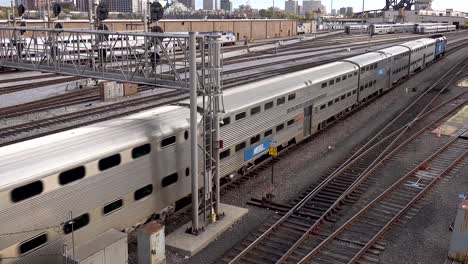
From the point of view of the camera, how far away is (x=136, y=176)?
47.0 feet

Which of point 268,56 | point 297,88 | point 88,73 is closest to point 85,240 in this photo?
point 88,73

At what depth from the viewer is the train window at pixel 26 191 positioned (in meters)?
10.9

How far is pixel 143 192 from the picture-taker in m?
14.8

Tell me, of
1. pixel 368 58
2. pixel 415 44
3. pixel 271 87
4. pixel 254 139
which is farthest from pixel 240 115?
pixel 415 44

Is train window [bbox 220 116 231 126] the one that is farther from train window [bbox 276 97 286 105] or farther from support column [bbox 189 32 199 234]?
train window [bbox 276 97 286 105]

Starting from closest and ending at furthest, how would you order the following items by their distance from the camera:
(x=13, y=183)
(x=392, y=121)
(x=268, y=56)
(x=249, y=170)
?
(x=13, y=183) → (x=249, y=170) → (x=392, y=121) → (x=268, y=56)

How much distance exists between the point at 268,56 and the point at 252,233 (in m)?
59.6

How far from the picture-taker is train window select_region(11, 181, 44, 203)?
10.9 m

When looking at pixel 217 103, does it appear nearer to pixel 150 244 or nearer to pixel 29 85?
pixel 150 244

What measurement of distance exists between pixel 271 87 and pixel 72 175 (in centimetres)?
1265

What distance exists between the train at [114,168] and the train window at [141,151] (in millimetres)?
32

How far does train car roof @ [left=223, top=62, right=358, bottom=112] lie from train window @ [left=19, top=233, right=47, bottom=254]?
8882mm

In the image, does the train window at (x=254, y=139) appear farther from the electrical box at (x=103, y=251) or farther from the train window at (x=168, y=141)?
the electrical box at (x=103, y=251)

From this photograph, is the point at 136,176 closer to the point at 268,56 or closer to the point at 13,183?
the point at 13,183
